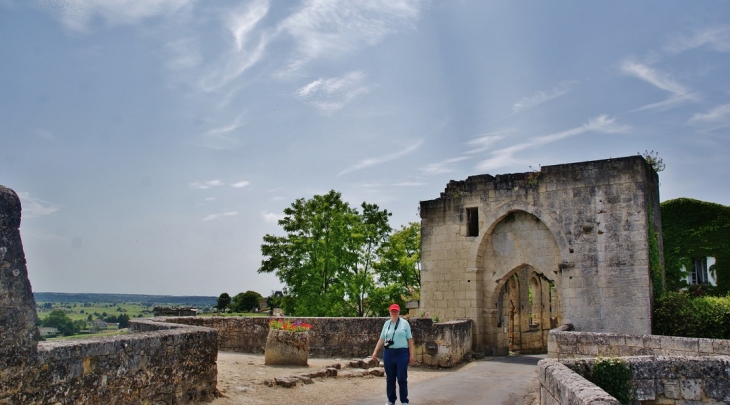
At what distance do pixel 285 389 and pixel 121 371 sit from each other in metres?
3.47

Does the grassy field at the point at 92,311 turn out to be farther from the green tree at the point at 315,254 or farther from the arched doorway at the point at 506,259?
the arched doorway at the point at 506,259

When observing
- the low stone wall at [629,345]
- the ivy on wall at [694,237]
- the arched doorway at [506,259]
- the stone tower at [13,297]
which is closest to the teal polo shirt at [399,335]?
the stone tower at [13,297]

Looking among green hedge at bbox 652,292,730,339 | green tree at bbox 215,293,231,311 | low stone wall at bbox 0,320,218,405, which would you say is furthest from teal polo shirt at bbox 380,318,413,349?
green tree at bbox 215,293,231,311

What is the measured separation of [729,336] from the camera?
46.7 ft

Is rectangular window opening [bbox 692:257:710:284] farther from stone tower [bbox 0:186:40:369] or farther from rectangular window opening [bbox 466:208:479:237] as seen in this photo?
stone tower [bbox 0:186:40:369]

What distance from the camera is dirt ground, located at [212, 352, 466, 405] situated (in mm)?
8531

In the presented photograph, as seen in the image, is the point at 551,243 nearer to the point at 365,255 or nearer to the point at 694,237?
the point at 694,237

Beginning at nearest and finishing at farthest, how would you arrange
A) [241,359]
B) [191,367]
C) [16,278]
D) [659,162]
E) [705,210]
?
[16,278]
[191,367]
[241,359]
[659,162]
[705,210]

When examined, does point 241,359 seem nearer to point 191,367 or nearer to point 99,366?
point 191,367

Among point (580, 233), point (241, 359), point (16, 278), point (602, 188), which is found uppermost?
point (602, 188)

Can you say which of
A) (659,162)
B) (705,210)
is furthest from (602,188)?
(705,210)

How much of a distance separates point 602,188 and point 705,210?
942 cm

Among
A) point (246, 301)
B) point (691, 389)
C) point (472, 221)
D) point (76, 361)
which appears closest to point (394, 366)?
point (691, 389)

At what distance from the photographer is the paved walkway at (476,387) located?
29.6ft
